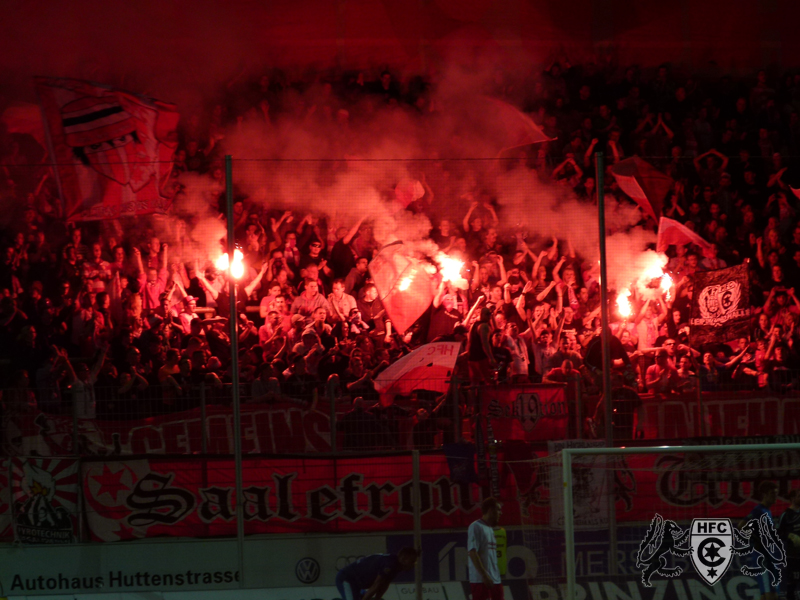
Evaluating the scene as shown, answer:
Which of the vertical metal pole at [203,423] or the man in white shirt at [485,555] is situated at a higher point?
the vertical metal pole at [203,423]

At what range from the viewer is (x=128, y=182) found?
11.7 meters

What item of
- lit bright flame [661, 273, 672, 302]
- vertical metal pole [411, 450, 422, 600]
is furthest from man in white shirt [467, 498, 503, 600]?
lit bright flame [661, 273, 672, 302]

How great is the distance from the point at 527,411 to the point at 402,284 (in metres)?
3.17

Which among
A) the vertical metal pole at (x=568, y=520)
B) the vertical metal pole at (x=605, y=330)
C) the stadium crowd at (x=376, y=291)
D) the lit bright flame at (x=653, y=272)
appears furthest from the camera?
the lit bright flame at (x=653, y=272)

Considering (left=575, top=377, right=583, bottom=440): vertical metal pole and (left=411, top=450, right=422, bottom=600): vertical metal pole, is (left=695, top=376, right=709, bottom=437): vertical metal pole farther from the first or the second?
(left=411, top=450, right=422, bottom=600): vertical metal pole

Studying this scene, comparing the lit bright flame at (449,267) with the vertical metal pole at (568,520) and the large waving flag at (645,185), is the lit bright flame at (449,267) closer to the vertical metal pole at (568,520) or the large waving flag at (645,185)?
the large waving flag at (645,185)

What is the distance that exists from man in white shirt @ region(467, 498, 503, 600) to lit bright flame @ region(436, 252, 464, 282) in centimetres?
416

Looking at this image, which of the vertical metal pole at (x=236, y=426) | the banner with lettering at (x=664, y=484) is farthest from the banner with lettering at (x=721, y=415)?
the vertical metal pole at (x=236, y=426)

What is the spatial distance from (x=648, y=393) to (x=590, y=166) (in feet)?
14.1

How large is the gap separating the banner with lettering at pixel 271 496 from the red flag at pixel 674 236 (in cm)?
488

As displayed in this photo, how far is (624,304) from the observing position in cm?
1092

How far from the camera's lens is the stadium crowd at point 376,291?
30.6ft

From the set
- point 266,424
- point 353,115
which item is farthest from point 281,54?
point 266,424

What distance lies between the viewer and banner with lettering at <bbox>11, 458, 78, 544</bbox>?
23.7 ft
